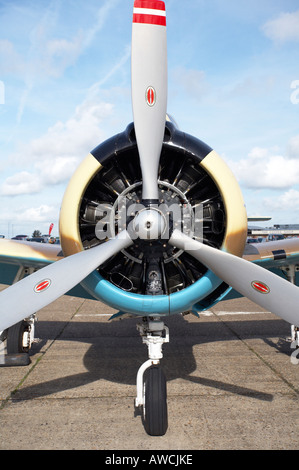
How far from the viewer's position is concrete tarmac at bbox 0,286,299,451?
12.6 feet

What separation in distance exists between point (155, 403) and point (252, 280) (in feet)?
Result: 5.05

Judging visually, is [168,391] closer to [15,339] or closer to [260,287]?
[260,287]

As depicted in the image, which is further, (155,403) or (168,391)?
(168,391)

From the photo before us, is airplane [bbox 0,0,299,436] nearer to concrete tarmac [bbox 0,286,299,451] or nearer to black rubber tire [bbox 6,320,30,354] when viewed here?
concrete tarmac [bbox 0,286,299,451]

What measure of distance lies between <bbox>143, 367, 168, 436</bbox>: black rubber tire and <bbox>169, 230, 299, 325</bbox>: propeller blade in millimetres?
1297

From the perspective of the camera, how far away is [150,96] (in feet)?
12.9

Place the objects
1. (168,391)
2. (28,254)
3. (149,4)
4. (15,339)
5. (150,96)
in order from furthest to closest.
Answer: (15,339) < (28,254) < (168,391) < (150,96) < (149,4)

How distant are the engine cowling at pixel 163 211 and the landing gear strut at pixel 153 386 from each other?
46 cm

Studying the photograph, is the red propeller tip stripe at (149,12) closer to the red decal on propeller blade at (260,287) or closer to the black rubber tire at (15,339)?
the red decal on propeller blade at (260,287)

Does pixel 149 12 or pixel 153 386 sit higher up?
pixel 149 12

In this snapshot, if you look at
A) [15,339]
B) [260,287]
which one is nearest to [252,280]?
[260,287]
